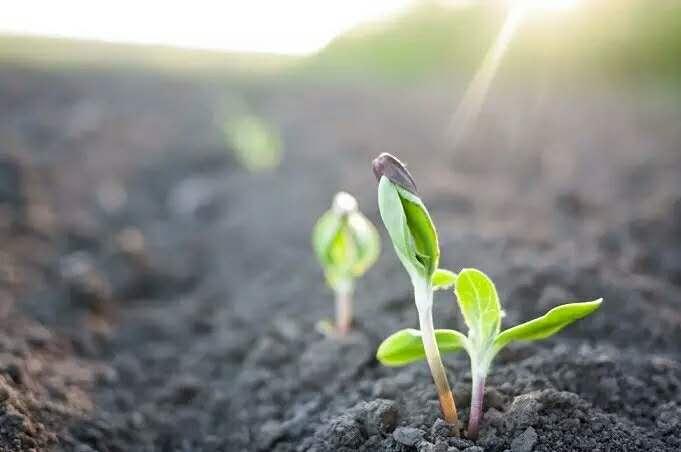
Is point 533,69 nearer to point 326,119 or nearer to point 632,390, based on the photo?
point 326,119

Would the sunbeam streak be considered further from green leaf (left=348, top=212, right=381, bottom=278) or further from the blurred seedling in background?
green leaf (left=348, top=212, right=381, bottom=278)

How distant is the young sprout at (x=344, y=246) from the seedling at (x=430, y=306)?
63cm

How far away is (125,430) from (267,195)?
247 cm

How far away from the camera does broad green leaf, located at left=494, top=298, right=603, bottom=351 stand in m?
1.61

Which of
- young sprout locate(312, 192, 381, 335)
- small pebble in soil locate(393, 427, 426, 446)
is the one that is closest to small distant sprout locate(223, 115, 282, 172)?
young sprout locate(312, 192, 381, 335)

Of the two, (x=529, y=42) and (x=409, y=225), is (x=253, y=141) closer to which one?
(x=529, y=42)

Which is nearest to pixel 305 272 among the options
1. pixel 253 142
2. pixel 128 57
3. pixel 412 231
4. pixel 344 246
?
pixel 344 246

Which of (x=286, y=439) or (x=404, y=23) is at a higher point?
(x=404, y=23)

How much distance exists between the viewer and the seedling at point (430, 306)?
156 centimetres

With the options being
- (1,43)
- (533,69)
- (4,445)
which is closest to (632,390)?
(4,445)

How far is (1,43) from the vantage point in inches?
274

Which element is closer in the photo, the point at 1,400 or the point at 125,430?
the point at 1,400

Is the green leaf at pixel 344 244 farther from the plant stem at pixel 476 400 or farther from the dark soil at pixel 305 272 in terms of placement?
the plant stem at pixel 476 400

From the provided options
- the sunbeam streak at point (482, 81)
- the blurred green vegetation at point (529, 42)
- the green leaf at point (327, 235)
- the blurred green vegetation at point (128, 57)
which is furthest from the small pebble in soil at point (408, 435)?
the blurred green vegetation at point (128, 57)
